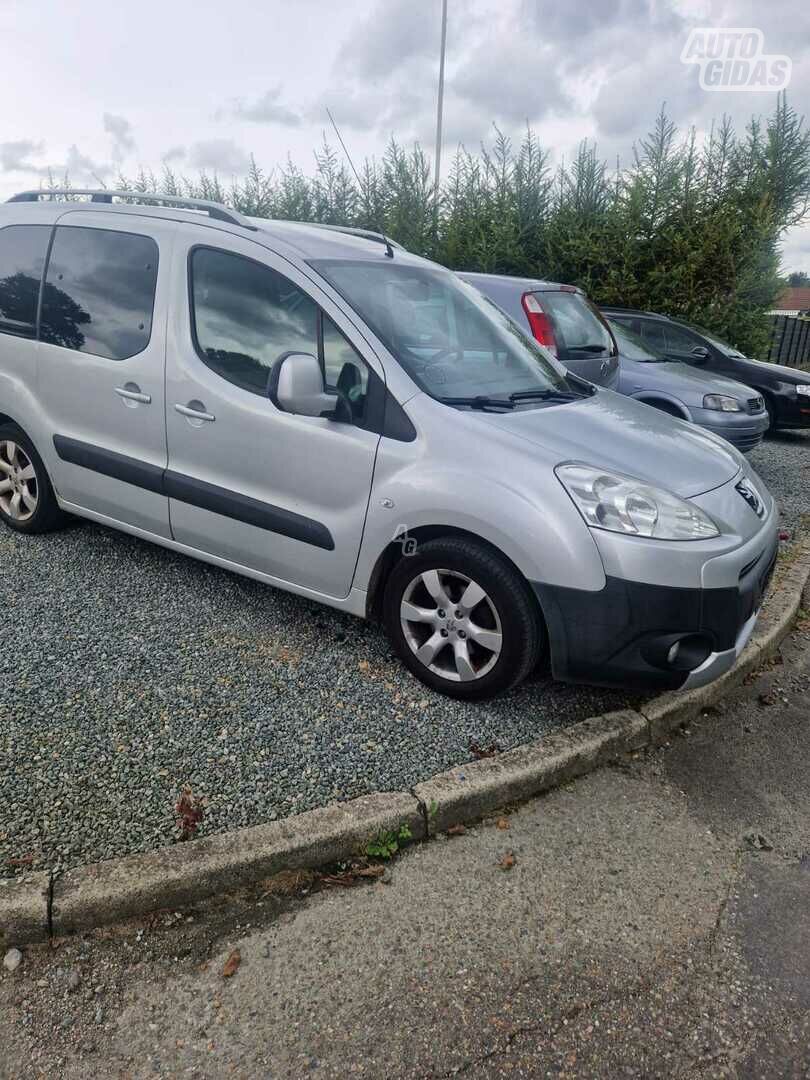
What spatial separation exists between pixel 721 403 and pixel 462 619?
5.81 metres

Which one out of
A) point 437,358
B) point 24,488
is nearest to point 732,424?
point 437,358

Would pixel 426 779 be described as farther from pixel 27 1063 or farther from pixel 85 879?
pixel 27 1063

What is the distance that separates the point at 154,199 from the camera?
442 cm

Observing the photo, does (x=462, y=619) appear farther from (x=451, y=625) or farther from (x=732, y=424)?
(x=732, y=424)

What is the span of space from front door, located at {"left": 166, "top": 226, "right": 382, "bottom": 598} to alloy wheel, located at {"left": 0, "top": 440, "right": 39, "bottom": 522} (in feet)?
4.22

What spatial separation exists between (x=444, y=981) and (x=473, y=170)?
13858 millimetres

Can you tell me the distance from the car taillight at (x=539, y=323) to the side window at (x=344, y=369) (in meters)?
3.36

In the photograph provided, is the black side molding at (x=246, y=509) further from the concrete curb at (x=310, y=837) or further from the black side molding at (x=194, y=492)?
the concrete curb at (x=310, y=837)

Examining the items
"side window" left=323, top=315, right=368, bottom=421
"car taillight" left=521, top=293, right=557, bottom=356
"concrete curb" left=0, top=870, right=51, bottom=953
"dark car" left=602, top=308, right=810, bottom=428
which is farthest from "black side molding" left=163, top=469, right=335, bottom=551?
"dark car" left=602, top=308, right=810, bottom=428

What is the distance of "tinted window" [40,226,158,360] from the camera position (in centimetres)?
421

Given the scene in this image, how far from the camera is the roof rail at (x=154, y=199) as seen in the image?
412 cm

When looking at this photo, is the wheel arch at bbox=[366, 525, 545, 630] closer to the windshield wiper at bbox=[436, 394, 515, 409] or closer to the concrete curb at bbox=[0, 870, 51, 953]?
the windshield wiper at bbox=[436, 394, 515, 409]

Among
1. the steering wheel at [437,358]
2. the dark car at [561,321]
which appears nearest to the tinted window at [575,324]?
the dark car at [561,321]

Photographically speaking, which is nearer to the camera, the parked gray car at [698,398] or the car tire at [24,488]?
the car tire at [24,488]
